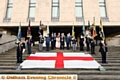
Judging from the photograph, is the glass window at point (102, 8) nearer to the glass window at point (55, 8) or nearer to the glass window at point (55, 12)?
the glass window at point (55, 8)

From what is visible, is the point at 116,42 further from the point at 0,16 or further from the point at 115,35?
the point at 0,16

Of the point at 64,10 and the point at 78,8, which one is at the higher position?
the point at 78,8

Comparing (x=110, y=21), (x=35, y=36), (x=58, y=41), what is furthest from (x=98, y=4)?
(x=35, y=36)

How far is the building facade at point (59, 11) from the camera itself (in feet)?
54.9

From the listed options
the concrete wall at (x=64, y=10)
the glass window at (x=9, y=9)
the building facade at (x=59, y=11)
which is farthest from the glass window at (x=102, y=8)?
the glass window at (x=9, y=9)

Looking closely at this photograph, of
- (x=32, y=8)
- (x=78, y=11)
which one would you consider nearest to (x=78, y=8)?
(x=78, y=11)

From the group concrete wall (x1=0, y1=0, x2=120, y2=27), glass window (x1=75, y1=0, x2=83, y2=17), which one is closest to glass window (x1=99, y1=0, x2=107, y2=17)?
concrete wall (x1=0, y1=0, x2=120, y2=27)

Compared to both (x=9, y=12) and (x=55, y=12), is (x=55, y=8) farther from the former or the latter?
(x=9, y=12)

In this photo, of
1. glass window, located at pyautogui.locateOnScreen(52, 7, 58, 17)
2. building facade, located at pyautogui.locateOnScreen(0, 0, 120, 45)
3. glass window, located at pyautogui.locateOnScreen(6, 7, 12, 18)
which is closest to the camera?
building facade, located at pyautogui.locateOnScreen(0, 0, 120, 45)

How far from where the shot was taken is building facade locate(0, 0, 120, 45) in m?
16.7

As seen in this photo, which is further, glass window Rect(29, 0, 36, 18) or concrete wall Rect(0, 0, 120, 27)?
glass window Rect(29, 0, 36, 18)

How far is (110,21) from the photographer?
54.1ft

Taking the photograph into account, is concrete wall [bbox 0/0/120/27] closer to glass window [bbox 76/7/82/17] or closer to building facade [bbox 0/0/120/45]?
building facade [bbox 0/0/120/45]

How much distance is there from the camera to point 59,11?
1731 centimetres
